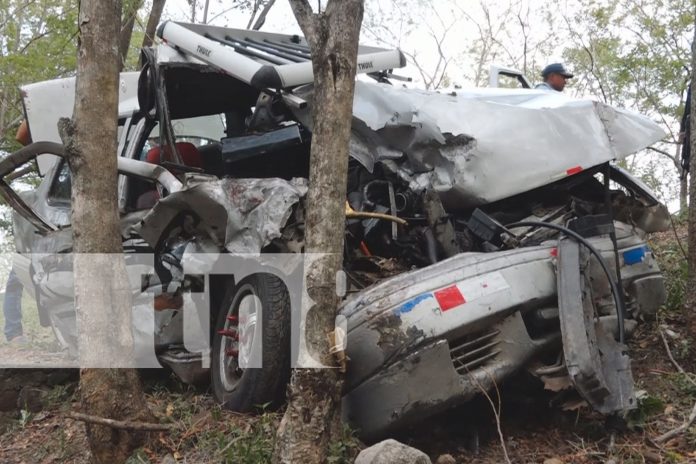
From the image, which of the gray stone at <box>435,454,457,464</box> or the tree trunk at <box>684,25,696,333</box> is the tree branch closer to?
the gray stone at <box>435,454,457,464</box>

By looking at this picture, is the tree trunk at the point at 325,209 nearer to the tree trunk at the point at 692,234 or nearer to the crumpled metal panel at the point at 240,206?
the crumpled metal panel at the point at 240,206

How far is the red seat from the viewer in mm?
4781

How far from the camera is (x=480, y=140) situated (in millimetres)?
3850

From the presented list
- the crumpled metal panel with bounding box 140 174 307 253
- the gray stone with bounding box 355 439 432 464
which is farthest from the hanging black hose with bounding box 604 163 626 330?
the crumpled metal panel with bounding box 140 174 307 253

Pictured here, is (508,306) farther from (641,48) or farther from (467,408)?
(641,48)

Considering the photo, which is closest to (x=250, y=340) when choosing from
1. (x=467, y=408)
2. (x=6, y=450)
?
(x=467, y=408)

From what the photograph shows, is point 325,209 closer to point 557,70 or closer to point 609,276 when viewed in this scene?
point 609,276

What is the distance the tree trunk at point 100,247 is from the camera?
3266 millimetres

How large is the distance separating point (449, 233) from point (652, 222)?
1787 mm

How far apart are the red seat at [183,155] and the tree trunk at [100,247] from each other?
4.16 feet

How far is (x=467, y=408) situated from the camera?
345 cm

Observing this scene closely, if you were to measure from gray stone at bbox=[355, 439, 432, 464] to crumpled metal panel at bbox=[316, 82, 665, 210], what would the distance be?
1.63 m

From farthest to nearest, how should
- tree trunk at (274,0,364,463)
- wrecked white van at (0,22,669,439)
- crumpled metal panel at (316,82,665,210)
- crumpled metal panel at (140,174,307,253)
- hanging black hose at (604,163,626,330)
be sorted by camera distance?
crumpled metal panel at (316,82,665,210) < hanging black hose at (604,163,626,330) < crumpled metal panel at (140,174,307,253) < wrecked white van at (0,22,669,439) < tree trunk at (274,0,364,463)

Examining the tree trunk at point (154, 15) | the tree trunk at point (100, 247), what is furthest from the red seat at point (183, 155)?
the tree trunk at point (154, 15)
